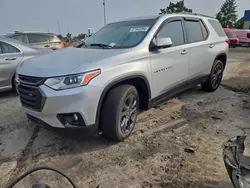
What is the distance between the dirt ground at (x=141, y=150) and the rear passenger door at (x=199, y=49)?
0.82m

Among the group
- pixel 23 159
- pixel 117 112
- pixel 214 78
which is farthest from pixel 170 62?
pixel 23 159

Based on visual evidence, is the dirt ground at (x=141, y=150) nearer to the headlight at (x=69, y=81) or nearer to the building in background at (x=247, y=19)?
the headlight at (x=69, y=81)

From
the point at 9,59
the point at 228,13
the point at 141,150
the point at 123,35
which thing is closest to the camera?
the point at 141,150

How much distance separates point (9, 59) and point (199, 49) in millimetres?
4363

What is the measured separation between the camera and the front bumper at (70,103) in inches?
102

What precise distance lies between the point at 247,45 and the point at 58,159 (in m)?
22.6

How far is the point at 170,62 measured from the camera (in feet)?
12.5

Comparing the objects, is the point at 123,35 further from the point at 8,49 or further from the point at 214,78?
the point at 8,49

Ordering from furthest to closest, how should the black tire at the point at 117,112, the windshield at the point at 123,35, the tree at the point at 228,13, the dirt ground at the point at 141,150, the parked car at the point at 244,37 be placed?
the tree at the point at 228,13 < the parked car at the point at 244,37 < the windshield at the point at 123,35 < the black tire at the point at 117,112 < the dirt ground at the point at 141,150

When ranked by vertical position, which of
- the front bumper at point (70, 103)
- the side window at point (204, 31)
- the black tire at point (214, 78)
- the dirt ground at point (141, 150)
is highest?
the side window at point (204, 31)

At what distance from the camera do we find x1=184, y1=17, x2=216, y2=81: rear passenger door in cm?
445

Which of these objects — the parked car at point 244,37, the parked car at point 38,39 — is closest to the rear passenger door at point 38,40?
the parked car at point 38,39

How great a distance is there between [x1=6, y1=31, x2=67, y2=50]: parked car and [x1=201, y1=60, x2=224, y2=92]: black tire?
19.9 feet

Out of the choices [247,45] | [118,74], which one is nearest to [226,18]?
[247,45]
